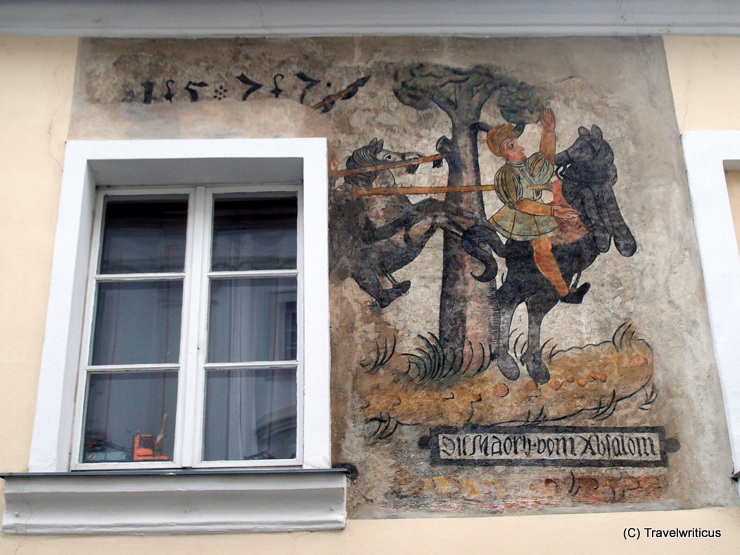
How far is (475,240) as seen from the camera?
15.9 ft

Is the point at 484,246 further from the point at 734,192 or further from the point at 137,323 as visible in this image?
the point at 137,323

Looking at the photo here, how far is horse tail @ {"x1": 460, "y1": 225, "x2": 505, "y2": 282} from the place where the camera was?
188 inches

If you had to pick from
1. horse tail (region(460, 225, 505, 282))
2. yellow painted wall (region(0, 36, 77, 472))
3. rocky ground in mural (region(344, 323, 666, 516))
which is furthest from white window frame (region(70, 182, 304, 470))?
horse tail (region(460, 225, 505, 282))

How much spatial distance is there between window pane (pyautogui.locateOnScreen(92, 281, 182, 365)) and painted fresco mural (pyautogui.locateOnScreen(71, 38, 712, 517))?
810mm

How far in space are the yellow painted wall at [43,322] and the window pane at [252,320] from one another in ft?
2.74

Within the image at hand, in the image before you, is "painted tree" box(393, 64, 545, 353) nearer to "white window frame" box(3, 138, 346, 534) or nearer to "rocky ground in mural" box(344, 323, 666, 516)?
"rocky ground in mural" box(344, 323, 666, 516)

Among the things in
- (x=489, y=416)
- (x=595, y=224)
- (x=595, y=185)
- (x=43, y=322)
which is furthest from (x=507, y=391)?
(x=43, y=322)

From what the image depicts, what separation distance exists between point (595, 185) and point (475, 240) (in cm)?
71

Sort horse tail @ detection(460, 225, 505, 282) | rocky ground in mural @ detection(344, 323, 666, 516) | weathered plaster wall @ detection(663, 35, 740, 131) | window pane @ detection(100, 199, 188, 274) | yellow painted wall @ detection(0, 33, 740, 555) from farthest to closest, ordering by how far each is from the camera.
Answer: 1. weathered plaster wall @ detection(663, 35, 740, 131)
2. window pane @ detection(100, 199, 188, 274)
3. horse tail @ detection(460, 225, 505, 282)
4. rocky ground in mural @ detection(344, 323, 666, 516)
5. yellow painted wall @ detection(0, 33, 740, 555)

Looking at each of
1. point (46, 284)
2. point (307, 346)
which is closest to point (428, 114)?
point (307, 346)

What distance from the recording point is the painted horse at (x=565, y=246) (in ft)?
15.2

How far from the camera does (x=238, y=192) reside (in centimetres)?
511

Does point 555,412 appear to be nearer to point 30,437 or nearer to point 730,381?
point 730,381

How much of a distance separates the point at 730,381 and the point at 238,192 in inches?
104
